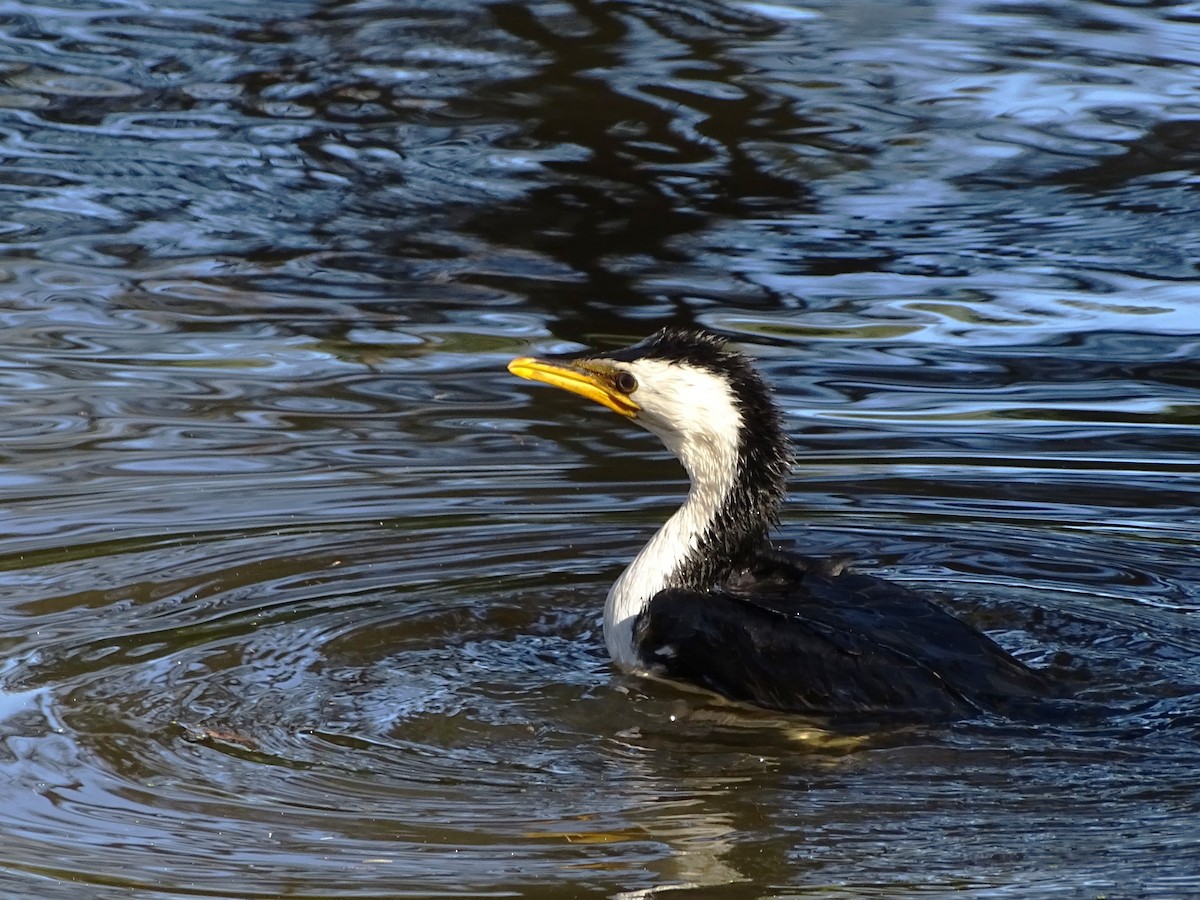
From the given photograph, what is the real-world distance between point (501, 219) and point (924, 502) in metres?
4.69

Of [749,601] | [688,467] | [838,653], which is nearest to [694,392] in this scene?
[688,467]

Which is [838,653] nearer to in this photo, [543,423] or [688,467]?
[688,467]

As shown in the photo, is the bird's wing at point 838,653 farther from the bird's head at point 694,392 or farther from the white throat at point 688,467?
the bird's head at point 694,392

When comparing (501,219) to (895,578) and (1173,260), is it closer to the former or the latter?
(1173,260)

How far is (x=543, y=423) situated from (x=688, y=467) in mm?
2341

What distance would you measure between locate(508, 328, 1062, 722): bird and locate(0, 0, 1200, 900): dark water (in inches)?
6.4

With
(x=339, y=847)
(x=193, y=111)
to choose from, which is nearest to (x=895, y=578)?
(x=339, y=847)

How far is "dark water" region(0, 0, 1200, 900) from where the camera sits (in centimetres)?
518

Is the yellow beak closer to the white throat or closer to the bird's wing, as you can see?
the white throat

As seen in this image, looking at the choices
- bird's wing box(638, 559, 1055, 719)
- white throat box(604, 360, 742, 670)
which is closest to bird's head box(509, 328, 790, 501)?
white throat box(604, 360, 742, 670)

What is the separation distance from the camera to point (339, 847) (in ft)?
16.3

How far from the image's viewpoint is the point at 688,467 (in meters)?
6.72

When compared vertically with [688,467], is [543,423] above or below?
below

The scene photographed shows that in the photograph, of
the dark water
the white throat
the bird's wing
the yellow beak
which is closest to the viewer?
the dark water
